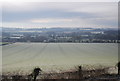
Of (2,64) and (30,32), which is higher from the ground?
(30,32)

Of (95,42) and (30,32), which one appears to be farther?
(30,32)

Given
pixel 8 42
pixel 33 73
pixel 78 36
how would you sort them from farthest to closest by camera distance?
pixel 78 36
pixel 8 42
pixel 33 73

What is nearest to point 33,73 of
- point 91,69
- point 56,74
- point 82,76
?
point 56,74

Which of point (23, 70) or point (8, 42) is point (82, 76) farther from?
point (8, 42)

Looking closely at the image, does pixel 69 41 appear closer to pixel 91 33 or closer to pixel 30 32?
pixel 91 33

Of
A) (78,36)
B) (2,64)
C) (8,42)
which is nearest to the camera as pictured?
(2,64)

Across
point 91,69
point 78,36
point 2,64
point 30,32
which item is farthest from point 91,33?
point 2,64

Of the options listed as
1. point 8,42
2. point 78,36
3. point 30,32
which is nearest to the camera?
point 8,42

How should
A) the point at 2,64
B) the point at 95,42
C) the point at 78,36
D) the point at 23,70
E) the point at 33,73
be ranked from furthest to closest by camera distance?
the point at 78,36 → the point at 95,42 → the point at 2,64 → the point at 23,70 → the point at 33,73

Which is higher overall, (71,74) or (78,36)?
(78,36)
